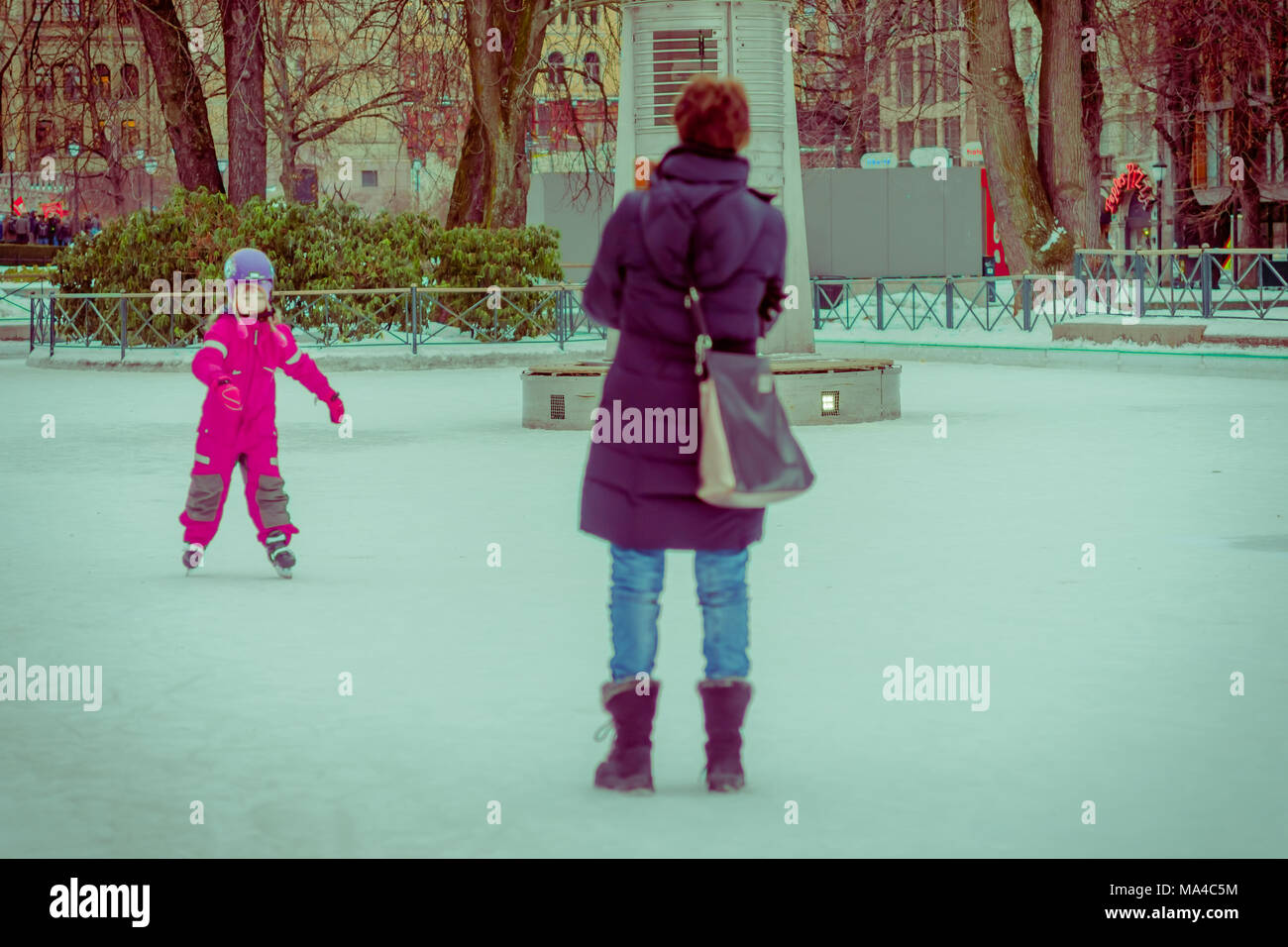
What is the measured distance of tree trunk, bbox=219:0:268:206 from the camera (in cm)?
2714

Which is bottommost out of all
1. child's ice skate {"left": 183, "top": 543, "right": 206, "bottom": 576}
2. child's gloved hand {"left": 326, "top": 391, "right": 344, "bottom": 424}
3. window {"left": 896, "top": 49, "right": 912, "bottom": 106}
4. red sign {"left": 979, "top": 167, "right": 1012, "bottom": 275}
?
child's ice skate {"left": 183, "top": 543, "right": 206, "bottom": 576}

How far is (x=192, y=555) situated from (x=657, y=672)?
119 inches

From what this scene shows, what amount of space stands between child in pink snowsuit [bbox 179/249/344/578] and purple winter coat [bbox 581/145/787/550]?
3.97 metres

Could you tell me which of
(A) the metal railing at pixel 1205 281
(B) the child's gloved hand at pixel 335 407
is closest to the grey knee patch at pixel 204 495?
(B) the child's gloved hand at pixel 335 407

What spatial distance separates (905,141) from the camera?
8000 centimetres

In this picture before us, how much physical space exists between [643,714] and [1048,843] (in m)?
1.11

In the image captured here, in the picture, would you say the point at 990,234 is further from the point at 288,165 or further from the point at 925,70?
the point at 288,165

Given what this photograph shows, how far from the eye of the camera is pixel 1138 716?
6262 mm

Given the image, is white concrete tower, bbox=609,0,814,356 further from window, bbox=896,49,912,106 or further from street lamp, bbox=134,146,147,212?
window, bbox=896,49,912,106

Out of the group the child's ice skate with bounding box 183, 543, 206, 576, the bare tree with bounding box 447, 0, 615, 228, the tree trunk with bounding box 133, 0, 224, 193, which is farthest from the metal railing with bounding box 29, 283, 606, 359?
the child's ice skate with bounding box 183, 543, 206, 576

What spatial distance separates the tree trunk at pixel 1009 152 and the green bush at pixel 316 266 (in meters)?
7.84
